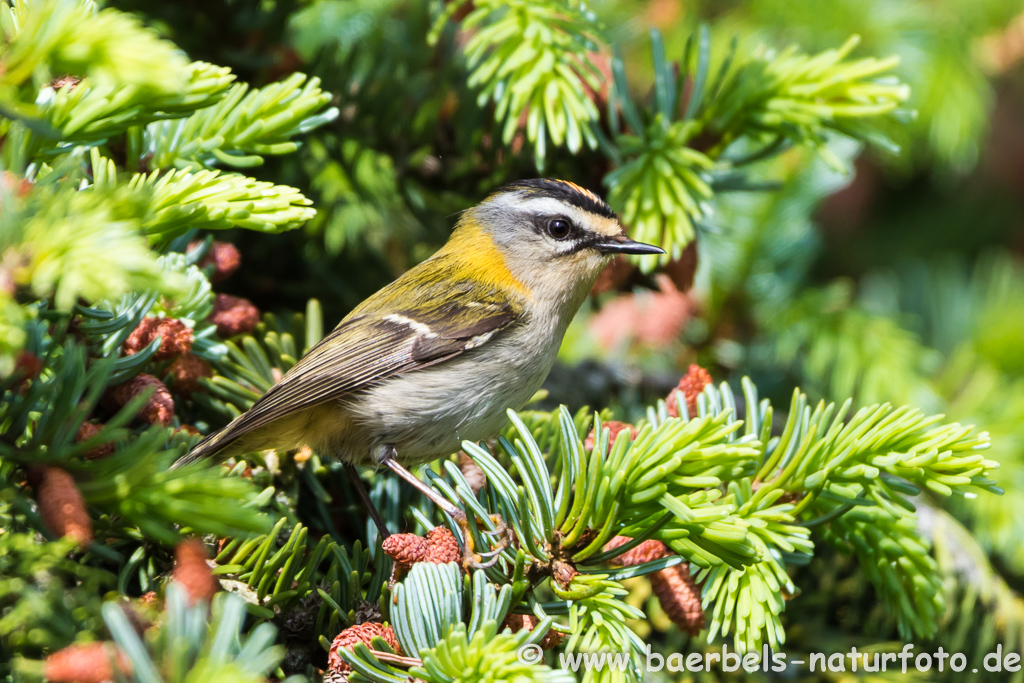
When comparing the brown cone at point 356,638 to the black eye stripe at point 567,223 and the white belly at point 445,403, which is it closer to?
the white belly at point 445,403

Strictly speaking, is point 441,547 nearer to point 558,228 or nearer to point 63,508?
point 63,508

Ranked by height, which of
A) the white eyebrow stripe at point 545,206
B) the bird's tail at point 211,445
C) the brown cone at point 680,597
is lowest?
the brown cone at point 680,597

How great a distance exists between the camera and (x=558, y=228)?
2.26 meters

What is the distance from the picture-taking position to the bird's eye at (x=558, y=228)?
2227 mm

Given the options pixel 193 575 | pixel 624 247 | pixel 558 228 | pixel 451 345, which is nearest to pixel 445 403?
pixel 451 345

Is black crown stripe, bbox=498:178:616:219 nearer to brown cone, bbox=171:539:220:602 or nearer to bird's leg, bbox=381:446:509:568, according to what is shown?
bird's leg, bbox=381:446:509:568

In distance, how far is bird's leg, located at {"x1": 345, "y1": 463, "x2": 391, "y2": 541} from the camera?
145 cm

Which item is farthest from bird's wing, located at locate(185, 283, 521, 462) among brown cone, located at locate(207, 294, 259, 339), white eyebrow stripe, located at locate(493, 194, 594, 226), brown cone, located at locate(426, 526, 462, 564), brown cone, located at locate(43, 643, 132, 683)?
brown cone, located at locate(43, 643, 132, 683)

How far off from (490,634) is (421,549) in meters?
0.22

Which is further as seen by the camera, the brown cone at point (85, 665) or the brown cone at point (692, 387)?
the brown cone at point (692, 387)

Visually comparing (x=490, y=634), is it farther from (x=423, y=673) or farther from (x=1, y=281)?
(x=1, y=281)

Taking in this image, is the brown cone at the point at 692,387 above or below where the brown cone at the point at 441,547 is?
above

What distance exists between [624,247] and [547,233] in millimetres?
439

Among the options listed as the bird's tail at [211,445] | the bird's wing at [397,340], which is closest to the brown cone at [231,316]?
the bird's wing at [397,340]
